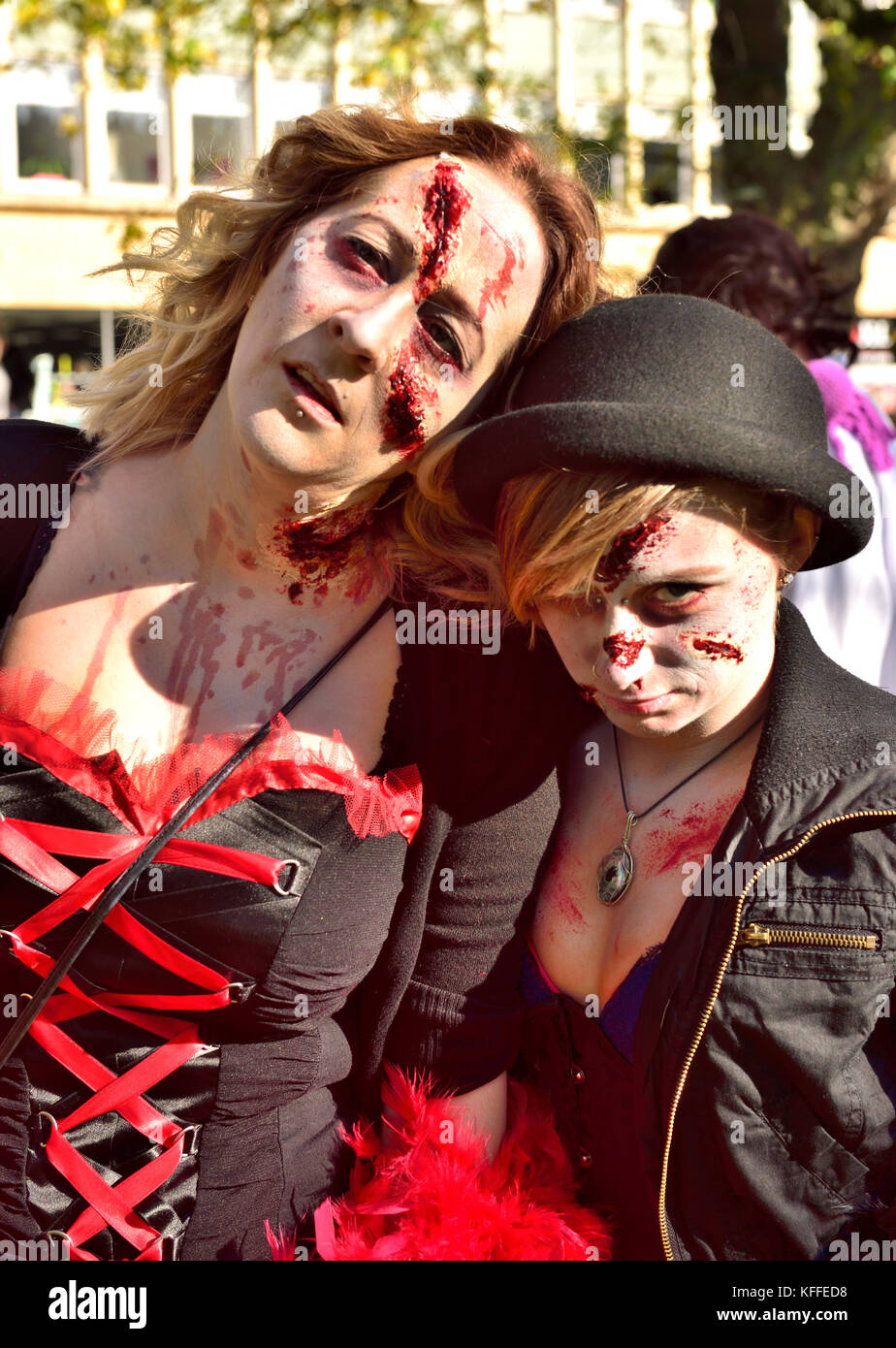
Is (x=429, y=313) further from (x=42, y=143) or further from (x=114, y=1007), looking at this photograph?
(x=42, y=143)

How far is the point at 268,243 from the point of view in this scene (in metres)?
1.94

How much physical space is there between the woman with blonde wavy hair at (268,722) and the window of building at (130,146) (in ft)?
53.6

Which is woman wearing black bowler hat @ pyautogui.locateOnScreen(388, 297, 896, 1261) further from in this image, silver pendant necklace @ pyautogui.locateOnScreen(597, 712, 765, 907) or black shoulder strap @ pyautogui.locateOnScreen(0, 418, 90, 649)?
black shoulder strap @ pyautogui.locateOnScreen(0, 418, 90, 649)

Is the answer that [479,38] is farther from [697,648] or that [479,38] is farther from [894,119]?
[697,648]

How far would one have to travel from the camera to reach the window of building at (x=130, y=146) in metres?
16.5

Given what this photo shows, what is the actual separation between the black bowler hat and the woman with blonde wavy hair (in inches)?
8.4

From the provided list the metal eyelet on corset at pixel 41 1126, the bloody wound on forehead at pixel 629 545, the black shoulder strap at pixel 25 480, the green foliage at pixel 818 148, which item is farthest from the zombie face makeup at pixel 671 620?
the green foliage at pixel 818 148

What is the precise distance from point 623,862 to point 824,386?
1.81 meters

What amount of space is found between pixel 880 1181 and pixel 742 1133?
212mm

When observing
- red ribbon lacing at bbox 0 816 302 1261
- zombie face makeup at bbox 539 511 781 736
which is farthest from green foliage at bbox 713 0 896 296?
red ribbon lacing at bbox 0 816 302 1261

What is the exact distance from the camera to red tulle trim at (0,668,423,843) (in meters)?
1.68

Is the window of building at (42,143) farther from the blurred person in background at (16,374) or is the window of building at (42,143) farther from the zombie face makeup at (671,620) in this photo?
the zombie face makeup at (671,620)

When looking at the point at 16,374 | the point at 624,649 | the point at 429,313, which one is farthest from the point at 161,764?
the point at 16,374

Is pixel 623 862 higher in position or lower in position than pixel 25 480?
lower
